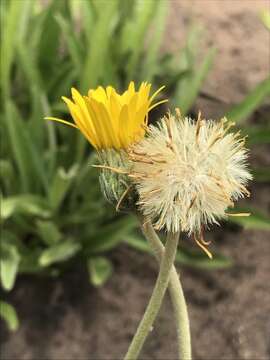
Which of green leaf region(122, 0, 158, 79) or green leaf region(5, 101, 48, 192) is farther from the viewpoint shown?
green leaf region(122, 0, 158, 79)

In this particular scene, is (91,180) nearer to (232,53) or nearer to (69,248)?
(69,248)

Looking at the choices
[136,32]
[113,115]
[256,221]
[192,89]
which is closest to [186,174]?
[113,115]

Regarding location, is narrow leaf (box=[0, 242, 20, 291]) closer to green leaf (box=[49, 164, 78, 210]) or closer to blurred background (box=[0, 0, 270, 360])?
blurred background (box=[0, 0, 270, 360])

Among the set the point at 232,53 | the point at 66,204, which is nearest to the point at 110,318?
the point at 66,204

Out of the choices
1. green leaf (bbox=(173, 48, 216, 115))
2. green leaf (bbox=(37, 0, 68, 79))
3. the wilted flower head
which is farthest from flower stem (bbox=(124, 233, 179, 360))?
green leaf (bbox=(37, 0, 68, 79))

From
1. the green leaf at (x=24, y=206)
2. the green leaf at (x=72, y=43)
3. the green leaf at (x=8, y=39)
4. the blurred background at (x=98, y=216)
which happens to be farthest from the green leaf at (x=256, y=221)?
the green leaf at (x=8, y=39)

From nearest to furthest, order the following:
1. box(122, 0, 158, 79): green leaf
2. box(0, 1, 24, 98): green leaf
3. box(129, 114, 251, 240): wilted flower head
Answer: box(129, 114, 251, 240): wilted flower head
box(0, 1, 24, 98): green leaf
box(122, 0, 158, 79): green leaf

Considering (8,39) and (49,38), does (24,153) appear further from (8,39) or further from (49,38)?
(49,38)

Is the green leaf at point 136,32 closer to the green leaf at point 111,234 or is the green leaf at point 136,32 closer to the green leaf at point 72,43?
the green leaf at point 72,43

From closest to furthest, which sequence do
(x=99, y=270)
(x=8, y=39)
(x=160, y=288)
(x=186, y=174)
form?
(x=186, y=174)
(x=160, y=288)
(x=99, y=270)
(x=8, y=39)
